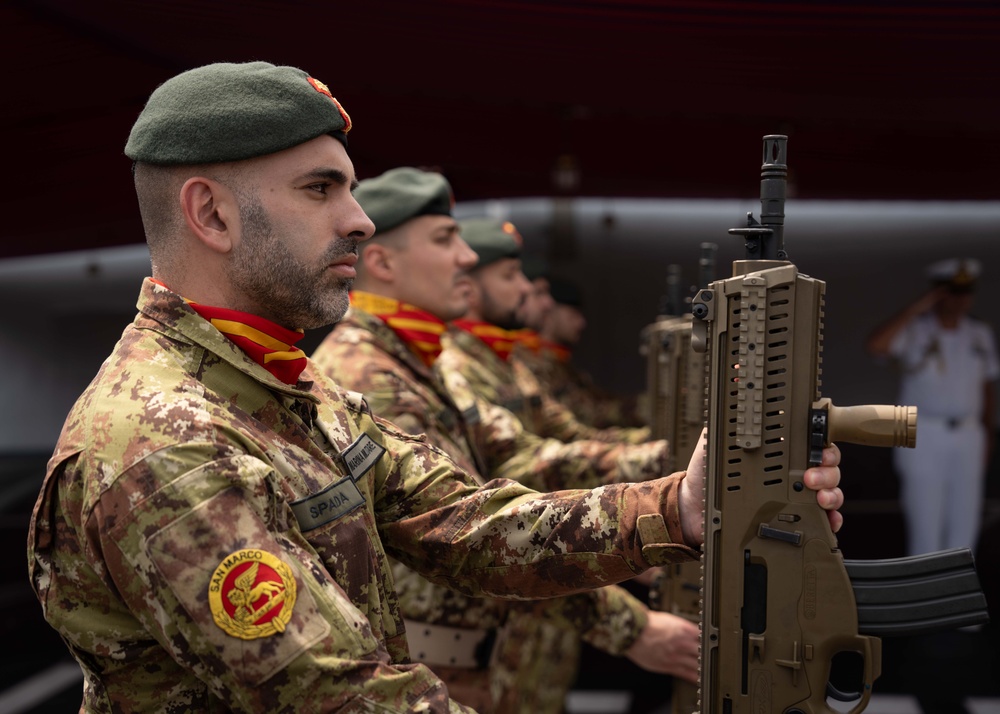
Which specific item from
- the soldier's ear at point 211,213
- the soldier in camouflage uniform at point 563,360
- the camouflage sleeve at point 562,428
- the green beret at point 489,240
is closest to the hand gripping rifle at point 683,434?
the green beret at point 489,240

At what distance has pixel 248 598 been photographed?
1.27 metres

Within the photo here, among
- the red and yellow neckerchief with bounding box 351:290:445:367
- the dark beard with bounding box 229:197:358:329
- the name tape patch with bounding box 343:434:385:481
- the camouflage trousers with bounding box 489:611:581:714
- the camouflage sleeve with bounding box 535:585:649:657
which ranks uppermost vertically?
the dark beard with bounding box 229:197:358:329

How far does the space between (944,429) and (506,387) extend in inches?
133

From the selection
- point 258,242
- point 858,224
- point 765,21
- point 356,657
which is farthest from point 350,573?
point 858,224

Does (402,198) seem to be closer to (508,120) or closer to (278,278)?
(278,278)

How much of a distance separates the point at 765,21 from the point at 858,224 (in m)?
5.90

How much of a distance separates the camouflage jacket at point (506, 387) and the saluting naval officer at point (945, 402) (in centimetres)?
223

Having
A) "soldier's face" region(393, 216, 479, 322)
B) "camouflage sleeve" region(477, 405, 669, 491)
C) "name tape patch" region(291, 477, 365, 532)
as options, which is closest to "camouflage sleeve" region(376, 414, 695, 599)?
"name tape patch" region(291, 477, 365, 532)

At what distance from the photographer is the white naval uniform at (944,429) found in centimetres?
645

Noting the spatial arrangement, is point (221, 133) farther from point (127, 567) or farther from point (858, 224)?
point (858, 224)

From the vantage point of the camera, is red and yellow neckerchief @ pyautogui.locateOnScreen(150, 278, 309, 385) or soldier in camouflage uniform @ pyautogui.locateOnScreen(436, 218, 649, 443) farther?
soldier in camouflage uniform @ pyautogui.locateOnScreen(436, 218, 649, 443)

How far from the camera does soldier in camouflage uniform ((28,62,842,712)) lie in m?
1.29

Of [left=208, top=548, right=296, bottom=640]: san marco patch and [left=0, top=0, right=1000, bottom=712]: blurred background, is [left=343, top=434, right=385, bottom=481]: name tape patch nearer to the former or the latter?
[left=208, top=548, right=296, bottom=640]: san marco patch

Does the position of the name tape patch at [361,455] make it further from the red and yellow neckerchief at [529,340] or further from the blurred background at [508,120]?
the red and yellow neckerchief at [529,340]
